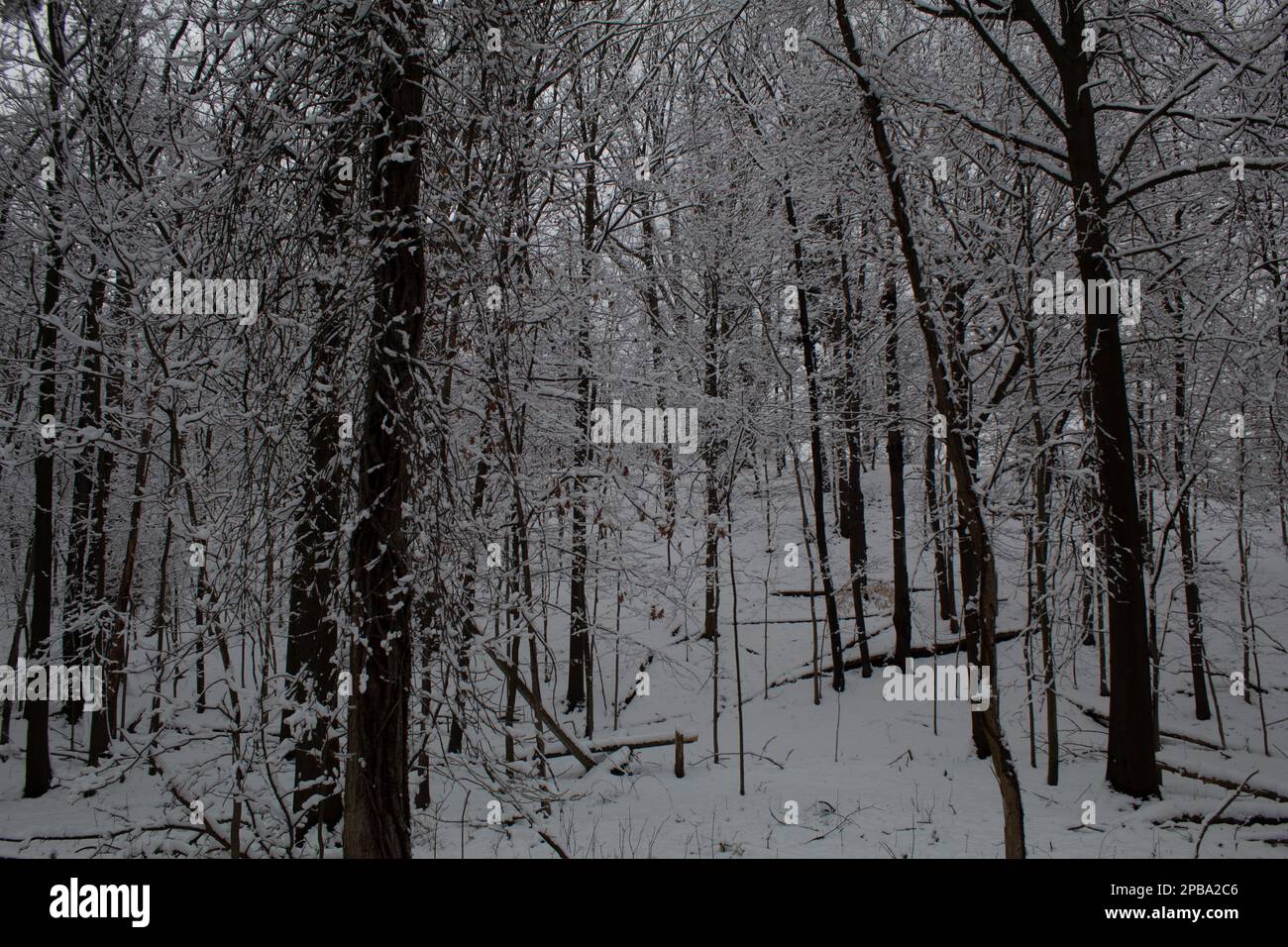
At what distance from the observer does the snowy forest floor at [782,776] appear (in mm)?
6121

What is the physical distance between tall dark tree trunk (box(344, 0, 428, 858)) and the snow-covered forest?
0.09 feet

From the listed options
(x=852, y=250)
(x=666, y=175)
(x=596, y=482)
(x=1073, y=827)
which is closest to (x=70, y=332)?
(x=596, y=482)

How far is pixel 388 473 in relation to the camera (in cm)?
326

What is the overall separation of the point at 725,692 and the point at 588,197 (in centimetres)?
1005

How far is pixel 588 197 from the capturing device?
11.5 meters

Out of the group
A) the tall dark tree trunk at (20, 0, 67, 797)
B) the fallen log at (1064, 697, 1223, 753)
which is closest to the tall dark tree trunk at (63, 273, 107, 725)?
the tall dark tree trunk at (20, 0, 67, 797)

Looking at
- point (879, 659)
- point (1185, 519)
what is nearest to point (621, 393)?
point (879, 659)

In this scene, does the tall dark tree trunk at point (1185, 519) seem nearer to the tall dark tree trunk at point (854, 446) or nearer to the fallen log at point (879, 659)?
the fallen log at point (879, 659)

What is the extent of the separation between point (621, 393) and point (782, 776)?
615 cm

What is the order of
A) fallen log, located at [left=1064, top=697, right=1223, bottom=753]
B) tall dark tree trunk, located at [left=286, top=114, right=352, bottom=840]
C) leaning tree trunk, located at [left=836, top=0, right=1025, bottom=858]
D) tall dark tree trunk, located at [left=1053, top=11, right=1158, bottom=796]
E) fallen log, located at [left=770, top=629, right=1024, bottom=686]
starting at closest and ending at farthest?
1. tall dark tree trunk, located at [left=286, top=114, right=352, bottom=840]
2. leaning tree trunk, located at [left=836, top=0, right=1025, bottom=858]
3. tall dark tree trunk, located at [left=1053, top=11, right=1158, bottom=796]
4. fallen log, located at [left=1064, top=697, right=1223, bottom=753]
5. fallen log, located at [left=770, top=629, right=1024, bottom=686]

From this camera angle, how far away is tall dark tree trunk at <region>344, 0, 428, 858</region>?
3143mm

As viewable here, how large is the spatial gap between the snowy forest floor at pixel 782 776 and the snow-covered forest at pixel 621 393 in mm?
105

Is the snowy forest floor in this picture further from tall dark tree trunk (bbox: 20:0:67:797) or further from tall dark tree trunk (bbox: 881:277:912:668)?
tall dark tree trunk (bbox: 881:277:912:668)

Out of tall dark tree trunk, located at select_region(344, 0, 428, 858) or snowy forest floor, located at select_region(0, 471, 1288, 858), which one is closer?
tall dark tree trunk, located at select_region(344, 0, 428, 858)
